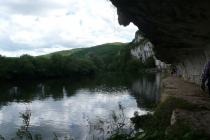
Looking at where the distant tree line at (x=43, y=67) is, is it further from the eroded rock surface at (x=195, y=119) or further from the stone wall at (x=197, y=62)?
the eroded rock surface at (x=195, y=119)

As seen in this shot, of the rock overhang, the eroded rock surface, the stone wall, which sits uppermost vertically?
the rock overhang

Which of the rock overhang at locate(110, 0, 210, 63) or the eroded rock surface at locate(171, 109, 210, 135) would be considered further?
the eroded rock surface at locate(171, 109, 210, 135)

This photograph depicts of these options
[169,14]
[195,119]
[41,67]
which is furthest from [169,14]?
[41,67]

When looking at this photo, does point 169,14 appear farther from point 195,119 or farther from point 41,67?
point 41,67

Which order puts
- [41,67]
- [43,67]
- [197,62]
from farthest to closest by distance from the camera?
[43,67]
[41,67]
[197,62]

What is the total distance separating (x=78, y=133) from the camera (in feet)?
45.0

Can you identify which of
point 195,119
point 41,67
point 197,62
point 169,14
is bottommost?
point 195,119

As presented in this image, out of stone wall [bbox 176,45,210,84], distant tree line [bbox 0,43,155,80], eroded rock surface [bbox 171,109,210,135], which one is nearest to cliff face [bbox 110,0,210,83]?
eroded rock surface [bbox 171,109,210,135]

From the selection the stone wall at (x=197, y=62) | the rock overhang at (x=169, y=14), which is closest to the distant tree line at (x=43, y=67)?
the stone wall at (x=197, y=62)

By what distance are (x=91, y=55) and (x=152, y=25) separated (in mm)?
120904

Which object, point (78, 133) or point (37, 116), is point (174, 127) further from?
point (37, 116)

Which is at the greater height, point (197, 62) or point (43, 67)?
point (43, 67)

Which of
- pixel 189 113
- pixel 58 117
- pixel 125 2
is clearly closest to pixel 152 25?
pixel 125 2

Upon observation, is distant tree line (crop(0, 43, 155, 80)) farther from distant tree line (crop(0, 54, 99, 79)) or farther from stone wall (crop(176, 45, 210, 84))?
stone wall (crop(176, 45, 210, 84))
